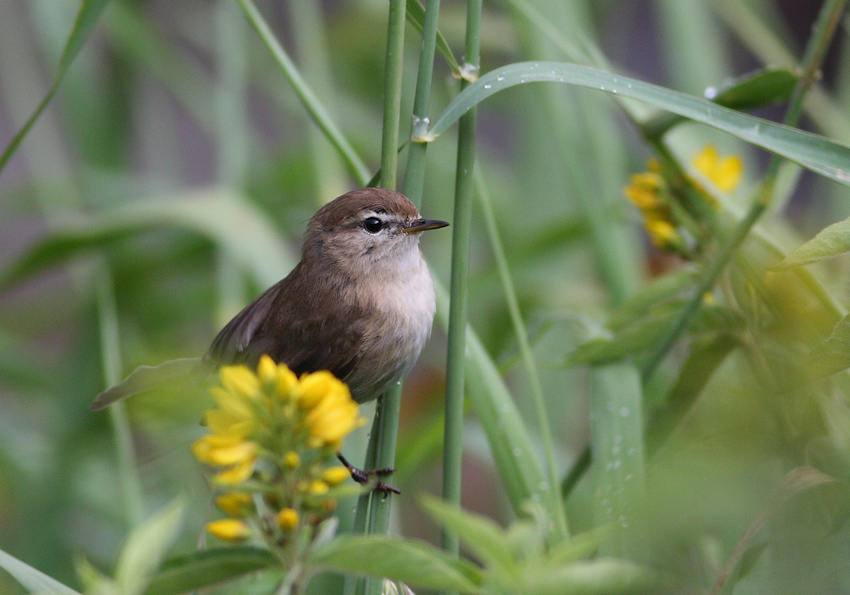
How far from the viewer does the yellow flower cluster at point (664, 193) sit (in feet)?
4.62

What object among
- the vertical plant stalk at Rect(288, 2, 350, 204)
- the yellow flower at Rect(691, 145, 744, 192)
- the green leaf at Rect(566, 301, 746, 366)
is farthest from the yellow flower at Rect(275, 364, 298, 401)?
the vertical plant stalk at Rect(288, 2, 350, 204)

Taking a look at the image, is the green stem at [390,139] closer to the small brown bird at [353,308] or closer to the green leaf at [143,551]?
the small brown bird at [353,308]

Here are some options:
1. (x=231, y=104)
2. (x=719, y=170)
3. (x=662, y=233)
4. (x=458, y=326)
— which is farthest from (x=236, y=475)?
(x=231, y=104)

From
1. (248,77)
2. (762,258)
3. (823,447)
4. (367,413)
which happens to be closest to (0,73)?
(248,77)

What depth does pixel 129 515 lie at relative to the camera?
1569 millimetres

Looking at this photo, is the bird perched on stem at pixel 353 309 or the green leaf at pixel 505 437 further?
the bird perched on stem at pixel 353 309

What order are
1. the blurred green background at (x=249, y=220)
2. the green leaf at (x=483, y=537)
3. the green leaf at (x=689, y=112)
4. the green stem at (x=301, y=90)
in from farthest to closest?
the blurred green background at (x=249, y=220) → the green stem at (x=301, y=90) → the green leaf at (x=689, y=112) → the green leaf at (x=483, y=537)

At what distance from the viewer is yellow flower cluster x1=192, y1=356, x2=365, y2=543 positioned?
2.20 ft

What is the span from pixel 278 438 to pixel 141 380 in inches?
20.9

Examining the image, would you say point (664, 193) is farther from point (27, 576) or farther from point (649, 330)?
point (27, 576)

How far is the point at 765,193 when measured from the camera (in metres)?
1.19

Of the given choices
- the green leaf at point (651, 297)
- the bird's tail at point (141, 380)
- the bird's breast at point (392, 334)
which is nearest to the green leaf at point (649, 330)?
the green leaf at point (651, 297)

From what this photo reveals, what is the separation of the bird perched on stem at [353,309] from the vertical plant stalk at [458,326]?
0.25 meters

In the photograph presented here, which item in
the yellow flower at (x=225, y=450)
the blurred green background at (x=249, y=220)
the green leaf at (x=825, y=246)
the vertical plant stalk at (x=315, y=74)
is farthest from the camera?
the vertical plant stalk at (x=315, y=74)
